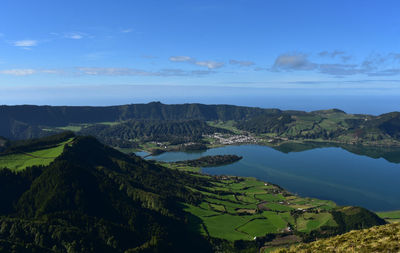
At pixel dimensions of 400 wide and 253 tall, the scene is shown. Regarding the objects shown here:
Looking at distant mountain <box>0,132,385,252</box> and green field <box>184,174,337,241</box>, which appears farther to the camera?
green field <box>184,174,337,241</box>

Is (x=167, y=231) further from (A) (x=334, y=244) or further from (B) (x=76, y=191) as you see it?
(A) (x=334, y=244)

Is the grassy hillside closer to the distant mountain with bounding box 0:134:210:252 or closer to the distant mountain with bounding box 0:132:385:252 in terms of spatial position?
the distant mountain with bounding box 0:134:210:252

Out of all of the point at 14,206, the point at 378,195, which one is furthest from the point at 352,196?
the point at 14,206

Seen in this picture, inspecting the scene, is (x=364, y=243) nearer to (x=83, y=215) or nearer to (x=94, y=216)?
(x=83, y=215)

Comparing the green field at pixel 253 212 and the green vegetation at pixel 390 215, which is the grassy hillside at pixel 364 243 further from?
the green vegetation at pixel 390 215

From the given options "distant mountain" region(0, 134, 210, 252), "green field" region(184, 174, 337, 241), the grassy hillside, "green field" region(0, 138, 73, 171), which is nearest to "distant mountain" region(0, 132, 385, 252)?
"distant mountain" region(0, 134, 210, 252)

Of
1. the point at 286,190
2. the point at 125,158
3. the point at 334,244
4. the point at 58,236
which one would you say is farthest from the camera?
the point at 125,158

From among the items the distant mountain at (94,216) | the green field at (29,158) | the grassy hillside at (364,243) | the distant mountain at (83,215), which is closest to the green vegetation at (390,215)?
the distant mountain at (94,216)
